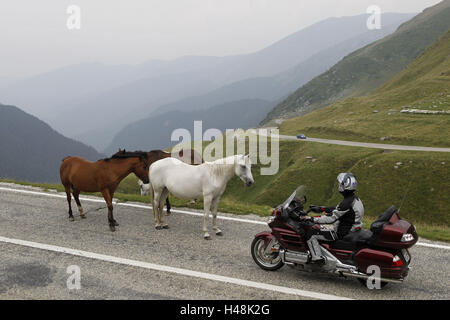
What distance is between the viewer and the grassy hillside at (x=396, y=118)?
2643 inches

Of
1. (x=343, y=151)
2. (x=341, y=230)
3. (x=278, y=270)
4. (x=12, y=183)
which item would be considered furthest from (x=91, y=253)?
(x=343, y=151)

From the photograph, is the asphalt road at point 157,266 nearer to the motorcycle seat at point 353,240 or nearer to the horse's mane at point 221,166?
the motorcycle seat at point 353,240

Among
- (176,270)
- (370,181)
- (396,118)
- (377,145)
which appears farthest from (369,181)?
(176,270)

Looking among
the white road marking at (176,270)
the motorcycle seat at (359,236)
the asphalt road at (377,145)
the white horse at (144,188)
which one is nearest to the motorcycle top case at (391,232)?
the motorcycle seat at (359,236)

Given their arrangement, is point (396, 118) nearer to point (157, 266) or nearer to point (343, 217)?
point (343, 217)

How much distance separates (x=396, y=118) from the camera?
7850 centimetres

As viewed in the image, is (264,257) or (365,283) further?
(264,257)

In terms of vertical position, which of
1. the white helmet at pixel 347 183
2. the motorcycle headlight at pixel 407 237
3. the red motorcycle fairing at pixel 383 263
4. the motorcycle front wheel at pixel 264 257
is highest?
the white helmet at pixel 347 183

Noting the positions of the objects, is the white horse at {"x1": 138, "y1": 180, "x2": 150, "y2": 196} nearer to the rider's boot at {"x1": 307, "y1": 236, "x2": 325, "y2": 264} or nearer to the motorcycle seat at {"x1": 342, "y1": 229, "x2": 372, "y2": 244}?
the rider's boot at {"x1": 307, "y1": 236, "x2": 325, "y2": 264}

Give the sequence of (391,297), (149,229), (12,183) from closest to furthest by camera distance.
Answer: (391,297) < (149,229) < (12,183)

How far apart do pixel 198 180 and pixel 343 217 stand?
16.0 ft
